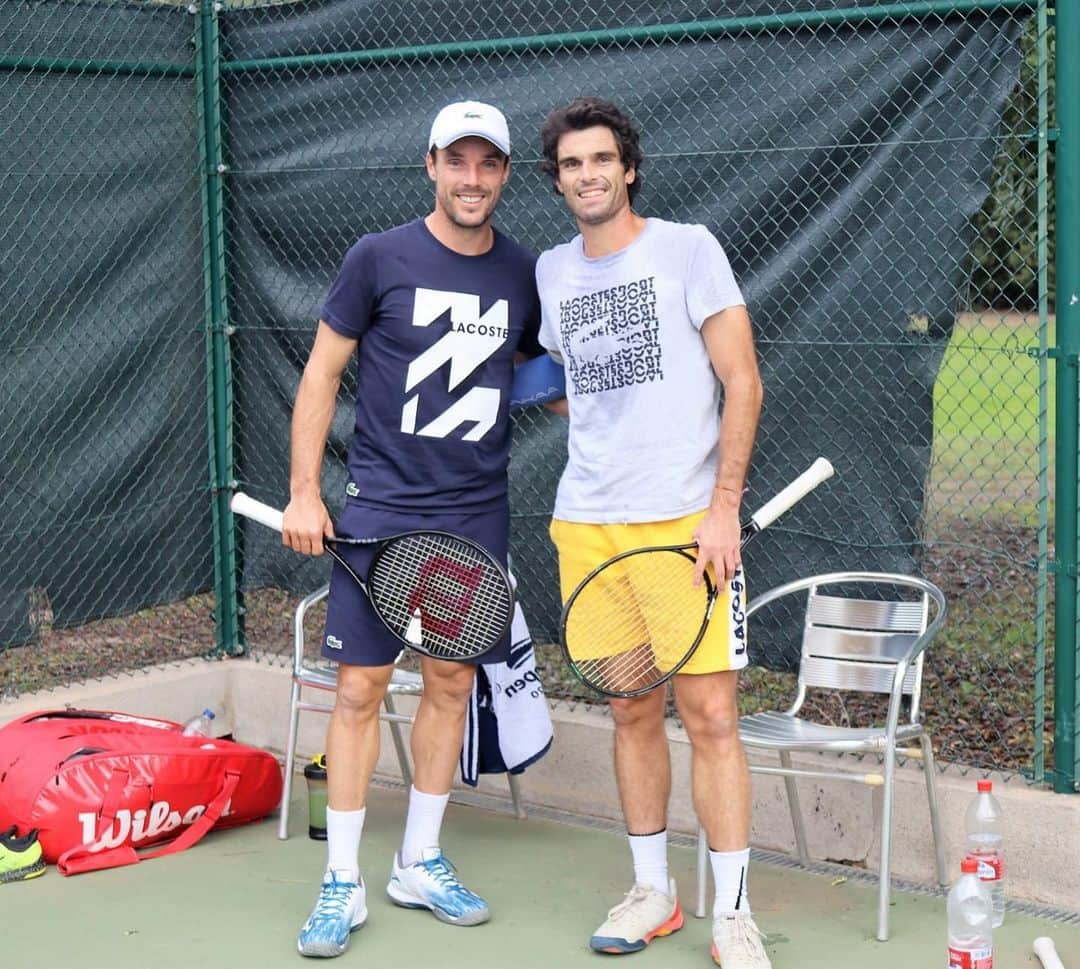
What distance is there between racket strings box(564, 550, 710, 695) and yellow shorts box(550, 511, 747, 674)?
0.04 m

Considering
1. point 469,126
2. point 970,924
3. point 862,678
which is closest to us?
point 970,924

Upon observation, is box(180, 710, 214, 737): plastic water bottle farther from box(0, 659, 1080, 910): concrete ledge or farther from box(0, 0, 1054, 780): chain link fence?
box(0, 0, 1054, 780): chain link fence

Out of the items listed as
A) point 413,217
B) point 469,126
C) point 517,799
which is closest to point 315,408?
point 469,126

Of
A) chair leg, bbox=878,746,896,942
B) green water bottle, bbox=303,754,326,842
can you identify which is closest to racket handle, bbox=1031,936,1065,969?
chair leg, bbox=878,746,896,942

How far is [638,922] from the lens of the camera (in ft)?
12.0

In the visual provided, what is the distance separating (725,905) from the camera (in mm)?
3506

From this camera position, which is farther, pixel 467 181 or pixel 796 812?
pixel 796 812

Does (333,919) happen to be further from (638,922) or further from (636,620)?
(636,620)

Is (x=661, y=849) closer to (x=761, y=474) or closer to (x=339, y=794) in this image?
(x=339, y=794)

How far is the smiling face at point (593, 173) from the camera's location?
3459 millimetres

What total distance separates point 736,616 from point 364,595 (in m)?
0.88

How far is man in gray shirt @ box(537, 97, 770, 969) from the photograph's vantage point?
3.42 metres

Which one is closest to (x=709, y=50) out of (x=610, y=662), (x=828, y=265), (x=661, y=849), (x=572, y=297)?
(x=828, y=265)

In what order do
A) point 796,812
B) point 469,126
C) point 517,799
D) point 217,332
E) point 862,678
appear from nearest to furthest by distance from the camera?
point 469,126 → point 862,678 → point 796,812 → point 517,799 → point 217,332
